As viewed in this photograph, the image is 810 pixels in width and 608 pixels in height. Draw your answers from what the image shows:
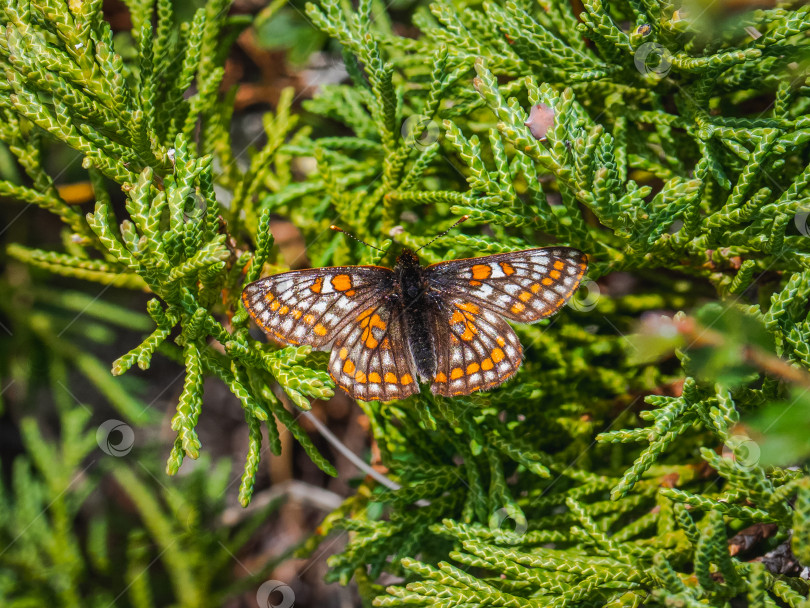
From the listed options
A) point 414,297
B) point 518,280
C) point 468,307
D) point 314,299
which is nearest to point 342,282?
point 314,299

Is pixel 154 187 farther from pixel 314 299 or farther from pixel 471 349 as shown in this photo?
pixel 471 349

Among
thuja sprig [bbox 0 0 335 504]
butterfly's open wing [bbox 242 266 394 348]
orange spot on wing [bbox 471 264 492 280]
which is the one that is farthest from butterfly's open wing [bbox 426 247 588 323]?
thuja sprig [bbox 0 0 335 504]

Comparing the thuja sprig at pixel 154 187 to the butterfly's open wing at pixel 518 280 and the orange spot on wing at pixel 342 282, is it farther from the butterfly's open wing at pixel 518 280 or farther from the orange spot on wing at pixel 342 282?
the butterfly's open wing at pixel 518 280

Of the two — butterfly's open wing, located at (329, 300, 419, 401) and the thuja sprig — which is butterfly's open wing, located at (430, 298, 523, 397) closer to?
butterfly's open wing, located at (329, 300, 419, 401)

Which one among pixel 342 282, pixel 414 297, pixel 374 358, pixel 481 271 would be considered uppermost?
pixel 481 271

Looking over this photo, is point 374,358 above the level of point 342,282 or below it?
below

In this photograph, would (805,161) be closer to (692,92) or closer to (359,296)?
(692,92)

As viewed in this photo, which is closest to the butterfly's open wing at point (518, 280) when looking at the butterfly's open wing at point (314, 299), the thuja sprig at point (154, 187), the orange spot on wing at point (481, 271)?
the orange spot on wing at point (481, 271)
